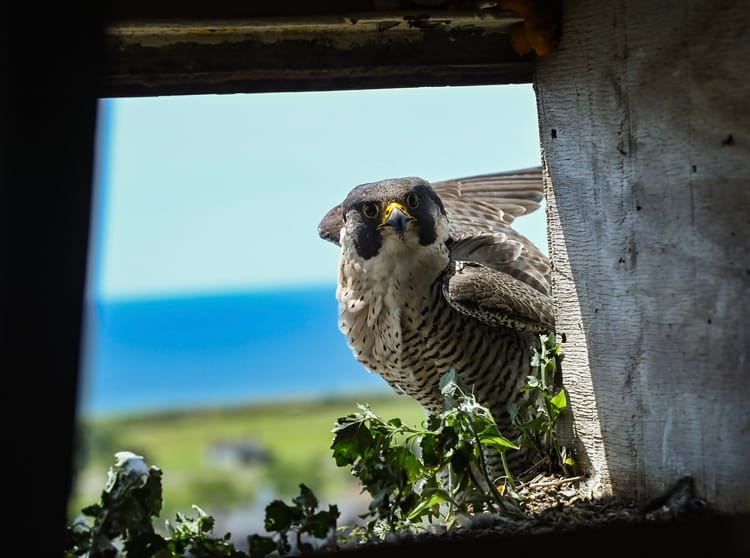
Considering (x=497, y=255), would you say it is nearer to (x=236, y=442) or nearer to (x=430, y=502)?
(x=430, y=502)

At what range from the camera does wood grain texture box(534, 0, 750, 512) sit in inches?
77.0

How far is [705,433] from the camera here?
2014mm

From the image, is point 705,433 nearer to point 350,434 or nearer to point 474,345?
point 350,434

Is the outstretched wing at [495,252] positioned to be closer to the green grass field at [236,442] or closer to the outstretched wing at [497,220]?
the outstretched wing at [497,220]

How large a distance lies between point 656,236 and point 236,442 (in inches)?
2086

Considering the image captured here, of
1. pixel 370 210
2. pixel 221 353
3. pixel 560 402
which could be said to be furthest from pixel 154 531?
pixel 221 353

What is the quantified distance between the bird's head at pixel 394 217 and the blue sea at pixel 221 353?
5369 cm

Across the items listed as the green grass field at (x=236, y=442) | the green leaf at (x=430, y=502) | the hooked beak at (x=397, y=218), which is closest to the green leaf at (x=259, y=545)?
the green leaf at (x=430, y=502)

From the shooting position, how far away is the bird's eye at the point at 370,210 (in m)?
3.32

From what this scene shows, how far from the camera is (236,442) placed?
2109 inches

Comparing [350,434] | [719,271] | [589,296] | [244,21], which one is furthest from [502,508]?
[244,21]

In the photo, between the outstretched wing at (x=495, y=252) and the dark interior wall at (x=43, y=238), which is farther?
the outstretched wing at (x=495, y=252)

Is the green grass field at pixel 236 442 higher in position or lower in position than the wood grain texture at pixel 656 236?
higher

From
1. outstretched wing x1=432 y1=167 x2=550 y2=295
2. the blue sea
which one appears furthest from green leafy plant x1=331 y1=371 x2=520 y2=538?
the blue sea
